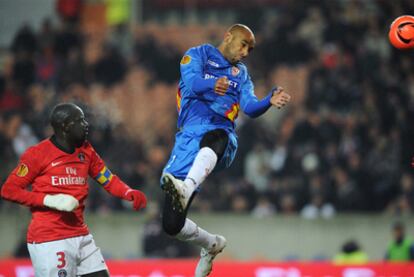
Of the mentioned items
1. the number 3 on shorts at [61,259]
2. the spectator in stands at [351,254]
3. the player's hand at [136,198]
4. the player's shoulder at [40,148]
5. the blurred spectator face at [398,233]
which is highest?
the blurred spectator face at [398,233]

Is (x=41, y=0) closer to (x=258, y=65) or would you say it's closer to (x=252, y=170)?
(x=258, y=65)

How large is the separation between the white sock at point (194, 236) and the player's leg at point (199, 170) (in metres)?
0.38

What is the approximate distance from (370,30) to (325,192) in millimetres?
3376

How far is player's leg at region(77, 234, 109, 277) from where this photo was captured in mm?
7316

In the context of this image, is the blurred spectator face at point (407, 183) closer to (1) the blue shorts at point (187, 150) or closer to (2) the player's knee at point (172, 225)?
(1) the blue shorts at point (187, 150)

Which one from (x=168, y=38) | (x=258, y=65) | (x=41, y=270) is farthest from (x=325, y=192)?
(x=41, y=270)

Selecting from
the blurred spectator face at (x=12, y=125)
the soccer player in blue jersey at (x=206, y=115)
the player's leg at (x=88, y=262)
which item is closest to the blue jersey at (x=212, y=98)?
the soccer player in blue jersey at (x=206, y=115)

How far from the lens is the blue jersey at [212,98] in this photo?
7.48 m

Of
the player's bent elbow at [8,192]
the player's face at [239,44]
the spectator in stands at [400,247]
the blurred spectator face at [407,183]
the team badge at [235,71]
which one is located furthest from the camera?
the blurred spectator face at [407,183]

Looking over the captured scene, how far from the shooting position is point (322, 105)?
1480 cm

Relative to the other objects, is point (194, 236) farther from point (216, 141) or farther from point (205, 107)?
point (205, 107)

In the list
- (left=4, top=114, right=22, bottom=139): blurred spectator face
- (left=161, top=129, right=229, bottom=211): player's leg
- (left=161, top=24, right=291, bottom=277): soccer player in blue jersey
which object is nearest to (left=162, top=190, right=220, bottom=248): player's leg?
(left=161, top=24, right=291, bottom=277): soccer player in blue jersey

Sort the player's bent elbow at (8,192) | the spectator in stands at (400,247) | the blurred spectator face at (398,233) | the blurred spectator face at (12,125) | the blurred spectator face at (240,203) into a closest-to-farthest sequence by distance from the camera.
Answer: the player's bent elbow at (8,192), the spectator in stands at (400,247), the blurred spectator face at (398,233), the blurred spectator face at (240,203), the blurred spectator face at (12,125)

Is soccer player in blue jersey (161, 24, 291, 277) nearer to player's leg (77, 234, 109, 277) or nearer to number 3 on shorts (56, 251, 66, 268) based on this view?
player's leg (77, 234, 109, 277)
